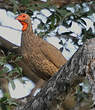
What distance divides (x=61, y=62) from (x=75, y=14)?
1.75 feet

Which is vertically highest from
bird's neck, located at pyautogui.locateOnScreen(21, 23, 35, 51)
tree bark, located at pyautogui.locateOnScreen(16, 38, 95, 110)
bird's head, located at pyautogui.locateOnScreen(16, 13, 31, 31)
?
bird's head, located at pyautogui.locateOnScreen(16, 13, 31, 31)

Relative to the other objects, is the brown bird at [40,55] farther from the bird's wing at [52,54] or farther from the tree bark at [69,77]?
the tree bark at [69,77]

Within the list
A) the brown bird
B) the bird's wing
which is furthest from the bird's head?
the bird's wing

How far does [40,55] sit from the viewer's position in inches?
193

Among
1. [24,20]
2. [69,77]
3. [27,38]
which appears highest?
[24,20]

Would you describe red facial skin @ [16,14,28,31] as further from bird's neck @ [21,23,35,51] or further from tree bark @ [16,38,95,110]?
tree bark @ [16,38,95,110]

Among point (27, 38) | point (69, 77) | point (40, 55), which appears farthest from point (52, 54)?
point (69, 77)

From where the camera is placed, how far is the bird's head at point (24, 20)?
5.17m

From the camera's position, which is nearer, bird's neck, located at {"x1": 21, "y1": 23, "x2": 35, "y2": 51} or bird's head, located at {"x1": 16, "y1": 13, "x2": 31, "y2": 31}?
bird's neck, located at {"x1": 21, "y1": 23, "x2": 35, "y2": 51}

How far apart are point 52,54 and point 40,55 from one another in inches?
6.8

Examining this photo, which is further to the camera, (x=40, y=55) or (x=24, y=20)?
(x=24, y=20)

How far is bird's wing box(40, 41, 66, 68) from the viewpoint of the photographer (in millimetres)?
4965

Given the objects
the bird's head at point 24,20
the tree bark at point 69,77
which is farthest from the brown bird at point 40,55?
the tree bark at point 69,77

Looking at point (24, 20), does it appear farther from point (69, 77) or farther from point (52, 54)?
point (69, 77)
